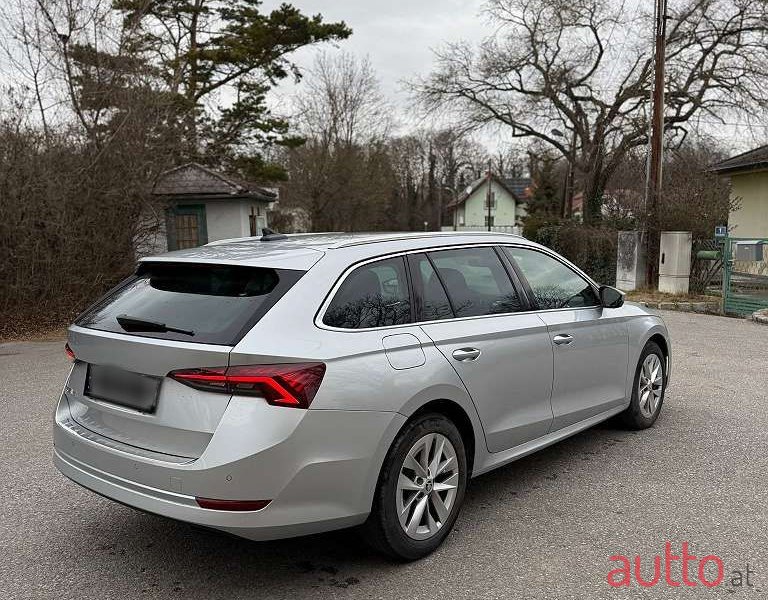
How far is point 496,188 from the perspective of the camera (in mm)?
78938

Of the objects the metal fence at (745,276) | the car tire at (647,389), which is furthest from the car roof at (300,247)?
the metal fence at (745,276)

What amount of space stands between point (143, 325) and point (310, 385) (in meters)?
0.88

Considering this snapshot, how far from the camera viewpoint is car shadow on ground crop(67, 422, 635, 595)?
316cm

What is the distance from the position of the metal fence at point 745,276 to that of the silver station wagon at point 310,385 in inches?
388

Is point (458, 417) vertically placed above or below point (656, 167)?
below

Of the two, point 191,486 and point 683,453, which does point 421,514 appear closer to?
point 191,486

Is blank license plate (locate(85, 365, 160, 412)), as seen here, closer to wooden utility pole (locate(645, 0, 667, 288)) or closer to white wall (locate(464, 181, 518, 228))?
wooden utility pole (locate(645, 0, 667, 288))

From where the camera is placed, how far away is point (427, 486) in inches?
130

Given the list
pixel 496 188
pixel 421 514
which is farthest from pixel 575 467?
pixel 496 188

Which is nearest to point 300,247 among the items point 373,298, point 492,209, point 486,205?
point 373,298

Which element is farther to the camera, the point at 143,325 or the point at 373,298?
the point at 373,298

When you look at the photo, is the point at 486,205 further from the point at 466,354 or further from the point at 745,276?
the point at 466,354

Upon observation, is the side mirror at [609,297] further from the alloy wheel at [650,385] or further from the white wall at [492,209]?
the white wall at [492,209]

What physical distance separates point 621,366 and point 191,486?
3.38 meters
